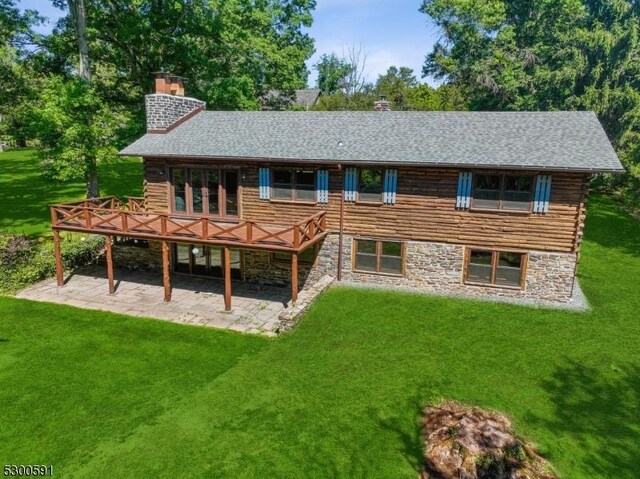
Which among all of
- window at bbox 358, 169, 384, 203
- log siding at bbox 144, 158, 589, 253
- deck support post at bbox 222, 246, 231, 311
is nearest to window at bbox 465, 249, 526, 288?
log siding at bbox 144, 158, 589, 253

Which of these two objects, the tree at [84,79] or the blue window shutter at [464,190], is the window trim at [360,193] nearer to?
the blue window shutter at [464,190]

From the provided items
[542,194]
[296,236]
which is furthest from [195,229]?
[542,194]

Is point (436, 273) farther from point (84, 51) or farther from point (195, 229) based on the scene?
point (84, 51)

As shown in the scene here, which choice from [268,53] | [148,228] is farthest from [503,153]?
[268,53]

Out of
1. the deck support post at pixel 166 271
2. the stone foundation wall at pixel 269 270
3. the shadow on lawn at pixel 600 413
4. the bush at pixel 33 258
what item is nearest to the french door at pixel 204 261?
the stone foundation wall at pixel 269 270

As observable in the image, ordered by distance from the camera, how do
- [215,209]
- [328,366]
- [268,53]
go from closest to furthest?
[328,366] < [215,209] < [268,53]

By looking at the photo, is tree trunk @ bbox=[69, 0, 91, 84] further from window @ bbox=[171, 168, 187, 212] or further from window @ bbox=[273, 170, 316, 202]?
window @ bbox=[273, 170, 316, 202]

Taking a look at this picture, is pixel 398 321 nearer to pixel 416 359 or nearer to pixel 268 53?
pixel 416 359
